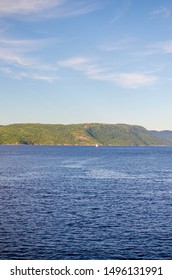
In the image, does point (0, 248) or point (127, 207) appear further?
point (127, 207)

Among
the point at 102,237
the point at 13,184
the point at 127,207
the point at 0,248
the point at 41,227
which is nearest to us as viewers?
the point at 0,248

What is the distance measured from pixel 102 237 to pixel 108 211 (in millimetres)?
18440

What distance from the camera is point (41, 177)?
140 meters

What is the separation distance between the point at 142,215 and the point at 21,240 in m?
27.2

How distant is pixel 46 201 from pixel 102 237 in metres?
32.1

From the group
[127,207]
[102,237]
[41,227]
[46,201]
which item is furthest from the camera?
[46,201]

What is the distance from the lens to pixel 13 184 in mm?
119875

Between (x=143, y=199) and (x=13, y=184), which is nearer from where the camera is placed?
(x=143, y=199)

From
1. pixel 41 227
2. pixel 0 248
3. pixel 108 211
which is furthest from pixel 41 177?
pixel 0 248
